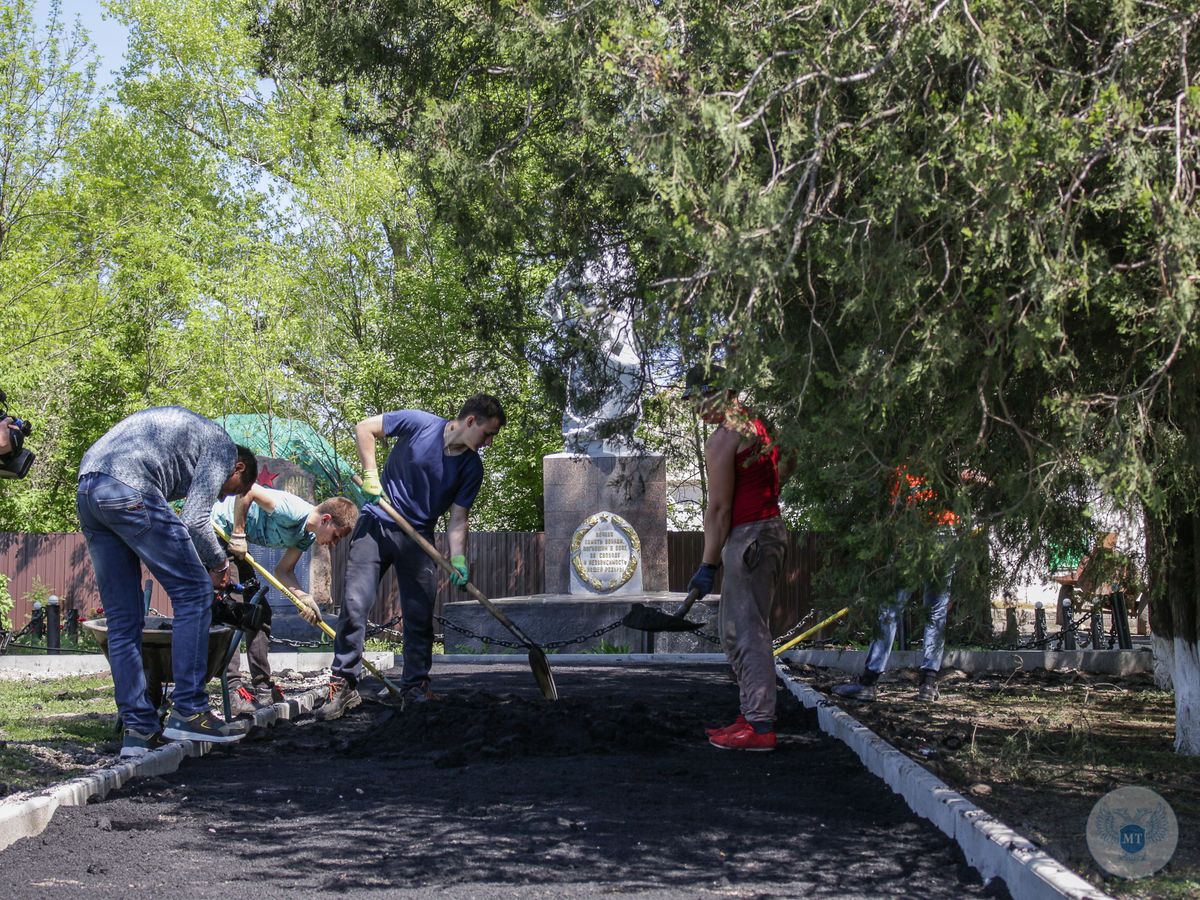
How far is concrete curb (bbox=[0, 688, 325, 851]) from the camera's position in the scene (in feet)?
13.6

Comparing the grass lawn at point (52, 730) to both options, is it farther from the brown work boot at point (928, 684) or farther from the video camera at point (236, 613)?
the brown work boot at point (928, 684)

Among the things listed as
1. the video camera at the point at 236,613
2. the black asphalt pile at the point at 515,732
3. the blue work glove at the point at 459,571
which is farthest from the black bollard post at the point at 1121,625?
the video camera at the point at 236,613

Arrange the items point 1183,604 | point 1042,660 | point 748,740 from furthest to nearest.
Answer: point 1042,660, point 1183,604, point 748,740

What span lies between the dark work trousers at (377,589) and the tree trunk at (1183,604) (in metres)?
3.79

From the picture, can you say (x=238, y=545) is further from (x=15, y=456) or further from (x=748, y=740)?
(x=748, y=740)

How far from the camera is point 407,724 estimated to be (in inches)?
251

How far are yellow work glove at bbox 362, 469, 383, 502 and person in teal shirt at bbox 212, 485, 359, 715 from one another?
0.91 feet

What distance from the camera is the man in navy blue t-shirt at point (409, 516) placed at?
23.5ft

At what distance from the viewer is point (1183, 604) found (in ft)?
21.0

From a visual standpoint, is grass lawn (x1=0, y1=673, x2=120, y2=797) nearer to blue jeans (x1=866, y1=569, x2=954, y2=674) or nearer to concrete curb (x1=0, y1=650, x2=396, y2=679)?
concrete curb (x1=0, y1=650, x2=396, y2=679)

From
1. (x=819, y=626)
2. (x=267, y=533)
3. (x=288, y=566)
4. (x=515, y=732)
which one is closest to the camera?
(x=515, y=732)

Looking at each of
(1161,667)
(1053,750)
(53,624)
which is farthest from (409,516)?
(53,624)

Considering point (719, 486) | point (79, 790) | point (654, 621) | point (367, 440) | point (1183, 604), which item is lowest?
point (79, 790)

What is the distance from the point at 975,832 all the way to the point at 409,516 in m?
4.24
